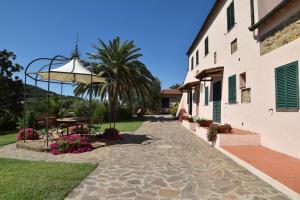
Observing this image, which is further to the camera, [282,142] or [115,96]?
[115,96]

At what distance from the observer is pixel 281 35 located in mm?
7004

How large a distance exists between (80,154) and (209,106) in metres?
9.28

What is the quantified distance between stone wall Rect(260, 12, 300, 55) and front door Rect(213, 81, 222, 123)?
4822mm

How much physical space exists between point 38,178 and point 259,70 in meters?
7.63

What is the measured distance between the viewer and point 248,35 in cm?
930

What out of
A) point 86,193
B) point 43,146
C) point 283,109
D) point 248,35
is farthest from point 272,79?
point 43,146

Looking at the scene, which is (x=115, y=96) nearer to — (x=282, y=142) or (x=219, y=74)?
(x=219, y=74)

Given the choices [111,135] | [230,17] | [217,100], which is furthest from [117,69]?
[230,17]

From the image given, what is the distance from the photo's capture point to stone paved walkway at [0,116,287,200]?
14.1ft

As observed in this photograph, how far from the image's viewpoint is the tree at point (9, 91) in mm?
18547

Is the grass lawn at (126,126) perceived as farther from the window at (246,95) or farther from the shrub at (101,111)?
the window at (246,95)

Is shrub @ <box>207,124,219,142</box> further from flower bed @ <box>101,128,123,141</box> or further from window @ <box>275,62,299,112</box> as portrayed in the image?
flower bed @ <box>101,128,123,141</box>

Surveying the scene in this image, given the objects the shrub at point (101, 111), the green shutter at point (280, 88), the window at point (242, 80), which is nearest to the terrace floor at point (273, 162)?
the green shutter at point (280, 88)

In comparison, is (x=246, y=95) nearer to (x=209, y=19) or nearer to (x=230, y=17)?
(x=230, y=17)
